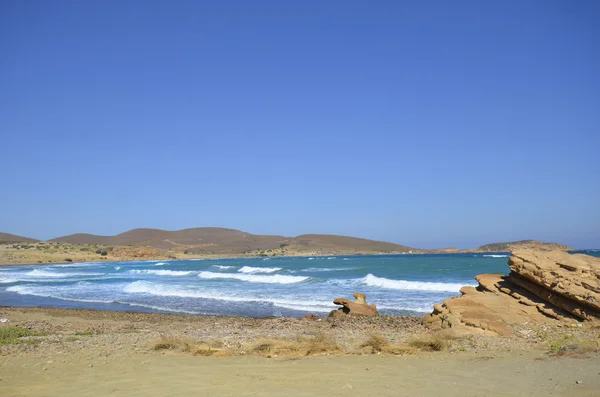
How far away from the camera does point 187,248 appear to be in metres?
162

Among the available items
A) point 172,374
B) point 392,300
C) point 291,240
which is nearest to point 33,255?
point 392,300

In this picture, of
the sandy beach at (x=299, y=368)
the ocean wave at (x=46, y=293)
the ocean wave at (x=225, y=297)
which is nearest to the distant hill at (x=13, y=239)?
the ocean wave at (x=46, y=293)

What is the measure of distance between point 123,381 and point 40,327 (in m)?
9.00

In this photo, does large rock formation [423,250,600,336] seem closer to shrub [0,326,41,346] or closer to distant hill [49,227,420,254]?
shrub [0,326,41,346]

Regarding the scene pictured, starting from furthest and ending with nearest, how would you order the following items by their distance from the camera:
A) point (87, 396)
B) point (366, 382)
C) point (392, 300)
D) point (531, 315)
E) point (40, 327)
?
point (392, 300), point (40, 327), point (531, 315), point (366, 382), point (87, 396)

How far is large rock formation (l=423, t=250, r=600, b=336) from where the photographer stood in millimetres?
11391

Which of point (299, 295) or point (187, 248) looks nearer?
point (299, 295)

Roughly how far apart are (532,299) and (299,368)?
7.83 meters

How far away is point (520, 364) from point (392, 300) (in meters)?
14.9

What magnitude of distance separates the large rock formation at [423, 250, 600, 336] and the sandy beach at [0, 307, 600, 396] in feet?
2.72

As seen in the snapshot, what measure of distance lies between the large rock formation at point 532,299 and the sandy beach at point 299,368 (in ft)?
2.72

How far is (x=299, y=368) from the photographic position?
7.90 m

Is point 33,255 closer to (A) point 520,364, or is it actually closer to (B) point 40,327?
(B) point 40,327

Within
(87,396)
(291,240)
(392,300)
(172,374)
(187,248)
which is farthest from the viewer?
(291,240)
